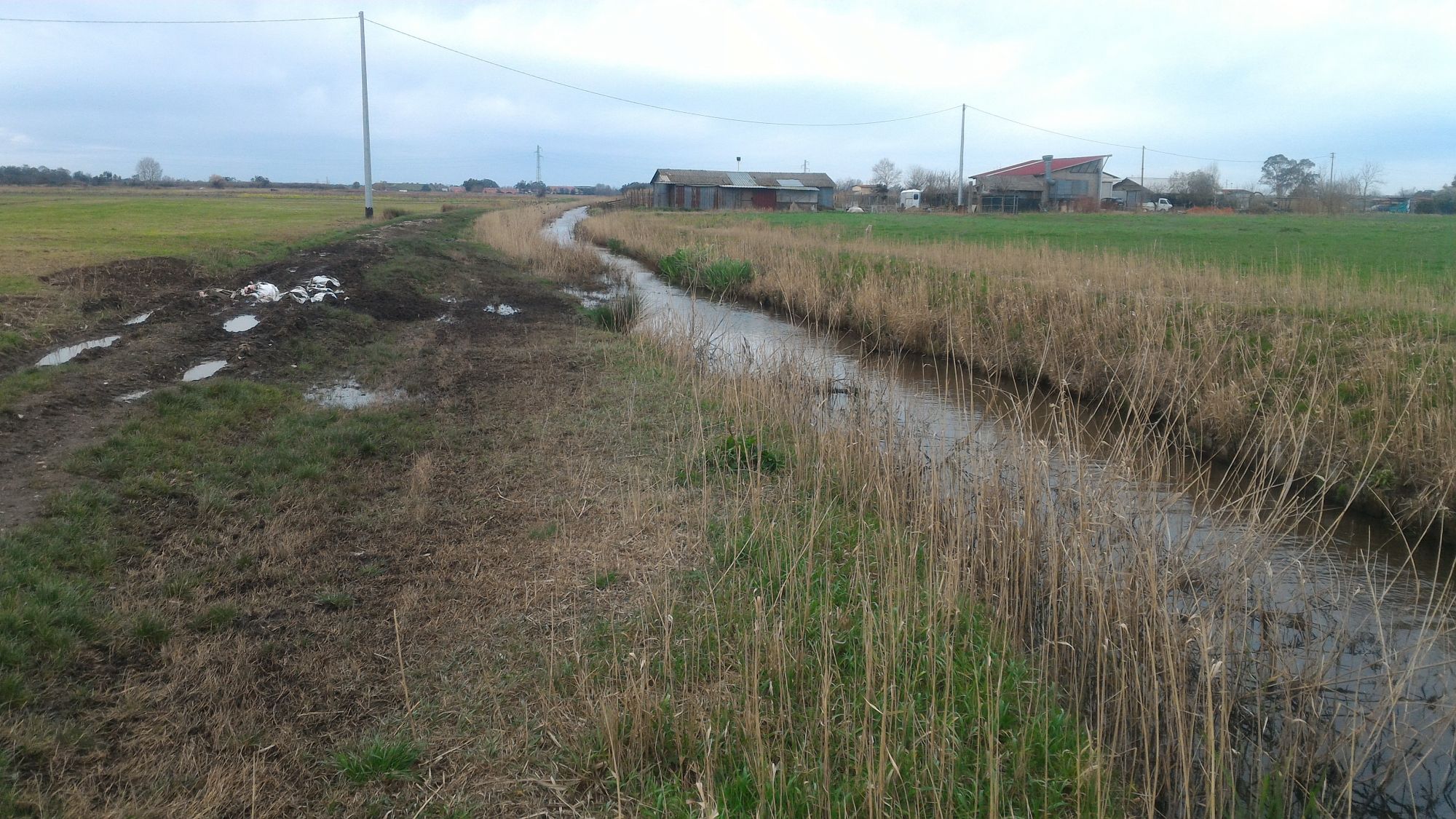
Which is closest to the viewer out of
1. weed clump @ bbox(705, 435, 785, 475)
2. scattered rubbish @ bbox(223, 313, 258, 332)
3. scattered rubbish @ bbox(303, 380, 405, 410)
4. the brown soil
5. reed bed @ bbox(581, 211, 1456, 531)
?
the brown soil

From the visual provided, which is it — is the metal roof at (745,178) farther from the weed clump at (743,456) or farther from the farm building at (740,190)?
A: the weed clump at (743,456)

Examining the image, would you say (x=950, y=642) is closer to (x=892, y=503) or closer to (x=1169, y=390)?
(x=892, y=503)

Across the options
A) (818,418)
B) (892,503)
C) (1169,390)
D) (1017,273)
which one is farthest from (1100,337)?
(892,503)

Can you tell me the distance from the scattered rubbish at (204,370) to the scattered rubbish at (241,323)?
2.21 meters

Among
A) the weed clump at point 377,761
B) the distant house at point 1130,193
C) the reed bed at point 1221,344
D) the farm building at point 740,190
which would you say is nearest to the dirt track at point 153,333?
the weed clump at point 377,761

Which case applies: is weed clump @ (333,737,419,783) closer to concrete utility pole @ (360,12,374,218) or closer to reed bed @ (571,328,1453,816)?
reed bed @ (571,328,1453,816)

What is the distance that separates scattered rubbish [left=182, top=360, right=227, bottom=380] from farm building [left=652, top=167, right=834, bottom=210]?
60931mm

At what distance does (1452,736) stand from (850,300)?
13.6 metres

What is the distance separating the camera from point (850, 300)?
687 inches

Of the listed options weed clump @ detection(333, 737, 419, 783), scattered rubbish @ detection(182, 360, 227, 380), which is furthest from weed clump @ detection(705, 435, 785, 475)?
scattered rubbish @ detection(182, 360, 227, 380)

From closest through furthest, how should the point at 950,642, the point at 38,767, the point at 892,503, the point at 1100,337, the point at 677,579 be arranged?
the point at 38,767 → the point at 950,642 → the point at 677,579 → the point at 892,503 → the point at 1100,337

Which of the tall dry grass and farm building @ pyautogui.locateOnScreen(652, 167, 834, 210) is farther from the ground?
farm building @ pyautogui.locateOnScreen(652, 167, 834, 210)

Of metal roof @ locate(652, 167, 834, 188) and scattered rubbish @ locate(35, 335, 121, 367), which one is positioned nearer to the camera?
scattered rubbish @ locate(35, 335, 121, 367)

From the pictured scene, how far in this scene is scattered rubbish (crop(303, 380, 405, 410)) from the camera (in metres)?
9.30
